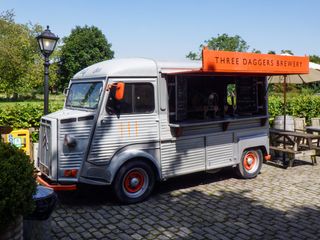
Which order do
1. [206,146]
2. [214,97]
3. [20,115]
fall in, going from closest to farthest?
1. [206,146]
2. [214,97]
3. [20,115]

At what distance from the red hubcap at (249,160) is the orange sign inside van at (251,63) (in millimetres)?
2084

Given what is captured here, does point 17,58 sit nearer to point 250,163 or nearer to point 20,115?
point 20,115

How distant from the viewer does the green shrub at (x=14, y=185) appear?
12.6 feet

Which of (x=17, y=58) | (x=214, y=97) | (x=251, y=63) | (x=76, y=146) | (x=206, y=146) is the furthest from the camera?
(x=17, y=58)

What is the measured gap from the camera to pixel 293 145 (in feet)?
33.6

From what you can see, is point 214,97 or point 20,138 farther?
point 20,138

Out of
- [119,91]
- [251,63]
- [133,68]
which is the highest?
[251,63]

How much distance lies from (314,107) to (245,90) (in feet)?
30.3

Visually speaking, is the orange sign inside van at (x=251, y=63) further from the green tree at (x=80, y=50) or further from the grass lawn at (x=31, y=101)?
the green tree at (x=80, y=50)

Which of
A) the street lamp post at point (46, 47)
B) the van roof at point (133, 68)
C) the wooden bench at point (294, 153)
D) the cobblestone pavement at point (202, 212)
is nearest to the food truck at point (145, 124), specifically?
the van roof at point (133, 68)

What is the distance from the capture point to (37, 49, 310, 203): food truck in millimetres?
6371

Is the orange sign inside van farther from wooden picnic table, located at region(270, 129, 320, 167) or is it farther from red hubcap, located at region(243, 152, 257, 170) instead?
wooden picnic table, located at region(270, 129, 320, 167)

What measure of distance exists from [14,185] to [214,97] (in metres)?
5.14

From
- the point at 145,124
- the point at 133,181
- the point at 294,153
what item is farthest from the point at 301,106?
the point at 133,181
